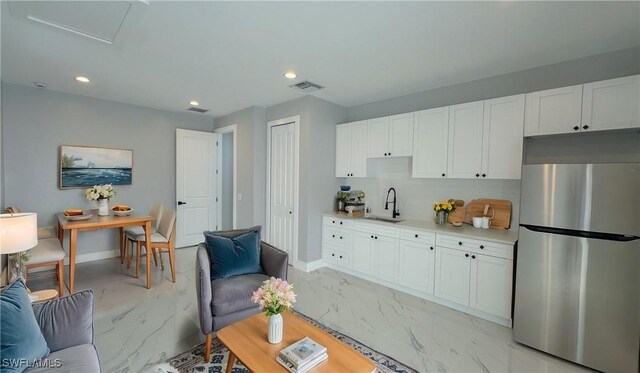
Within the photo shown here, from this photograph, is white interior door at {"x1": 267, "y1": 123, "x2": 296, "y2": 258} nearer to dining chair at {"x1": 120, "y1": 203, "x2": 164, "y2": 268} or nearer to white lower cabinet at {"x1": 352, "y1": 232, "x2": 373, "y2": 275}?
white lower cabinet at {"x1": 352, "y1": 232, "x2": 373, "y2": 275}

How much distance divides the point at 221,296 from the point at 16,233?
1429 millimetres

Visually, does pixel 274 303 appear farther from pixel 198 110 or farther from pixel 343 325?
pixel 198 110

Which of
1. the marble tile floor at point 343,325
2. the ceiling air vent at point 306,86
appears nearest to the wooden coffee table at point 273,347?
the marble tile floor at point 343,325

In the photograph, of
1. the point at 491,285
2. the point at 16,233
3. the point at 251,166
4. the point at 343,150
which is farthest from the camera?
the point at 251,166

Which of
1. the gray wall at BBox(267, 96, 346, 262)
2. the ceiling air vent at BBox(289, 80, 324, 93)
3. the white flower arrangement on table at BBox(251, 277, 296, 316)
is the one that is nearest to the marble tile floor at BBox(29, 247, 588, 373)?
the gray wall at BBox(267, 96, 346, 262)

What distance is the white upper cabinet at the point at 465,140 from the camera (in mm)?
2996

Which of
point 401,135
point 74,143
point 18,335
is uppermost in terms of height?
point 401,135

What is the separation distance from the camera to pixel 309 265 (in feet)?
13.3

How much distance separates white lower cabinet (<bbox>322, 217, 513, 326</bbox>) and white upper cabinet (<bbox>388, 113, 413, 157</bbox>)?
3.35 ft

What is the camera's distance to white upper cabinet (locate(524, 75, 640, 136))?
222cm

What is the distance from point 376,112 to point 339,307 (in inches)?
111

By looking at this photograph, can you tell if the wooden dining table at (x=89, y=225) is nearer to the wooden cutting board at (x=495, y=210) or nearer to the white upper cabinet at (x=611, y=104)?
the wooden cutting board at (x=495, y=210)

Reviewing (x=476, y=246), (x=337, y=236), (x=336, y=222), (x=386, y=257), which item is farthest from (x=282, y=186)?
(x=476, y=246)

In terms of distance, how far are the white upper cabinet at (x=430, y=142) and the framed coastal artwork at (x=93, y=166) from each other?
464cm
